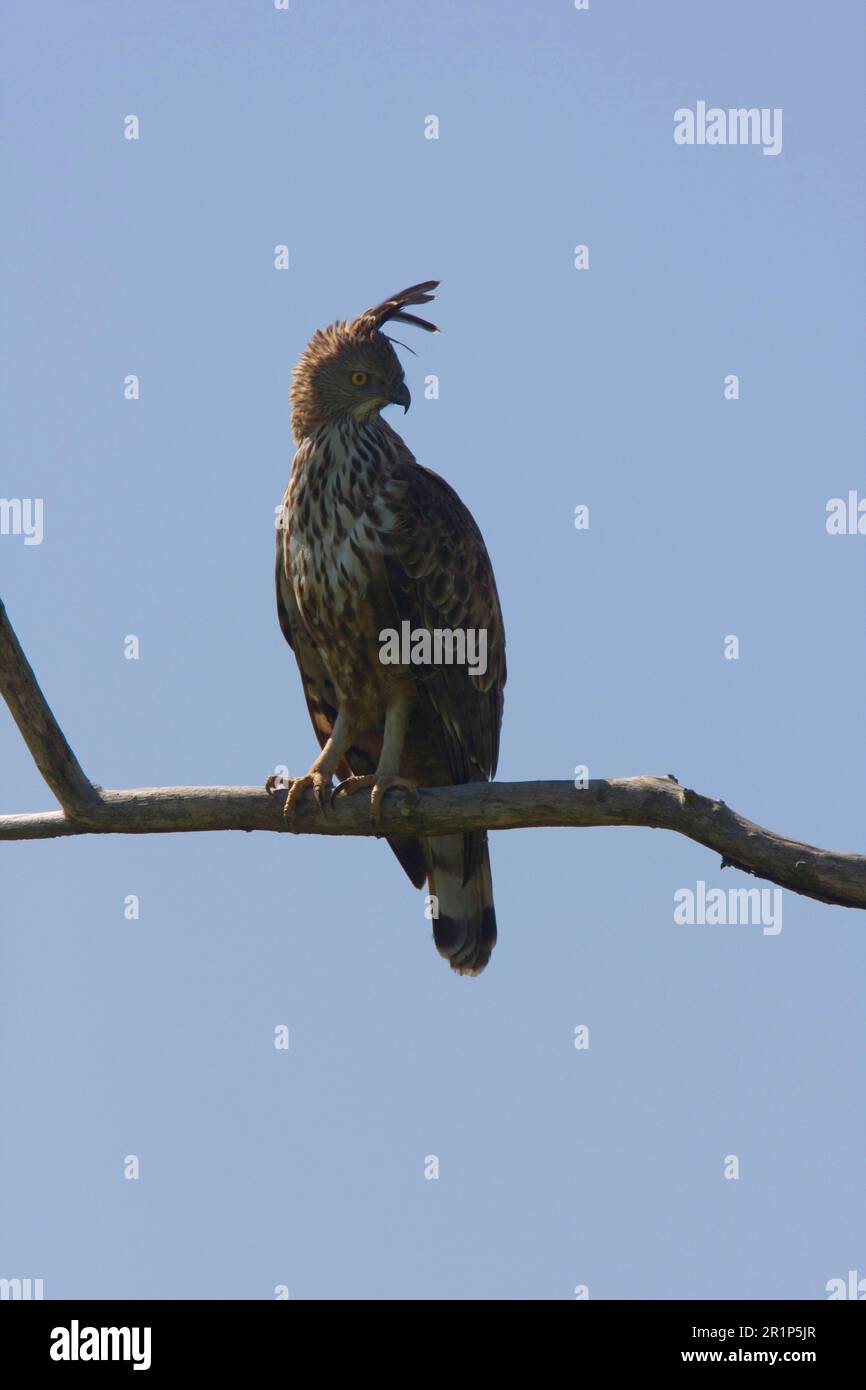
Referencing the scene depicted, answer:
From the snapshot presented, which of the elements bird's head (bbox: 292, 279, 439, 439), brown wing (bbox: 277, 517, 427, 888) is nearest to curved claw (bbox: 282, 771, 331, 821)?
brown wing (bbox: 277, 517, 427, 888)

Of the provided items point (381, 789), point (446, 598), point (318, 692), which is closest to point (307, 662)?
point (318, 692)

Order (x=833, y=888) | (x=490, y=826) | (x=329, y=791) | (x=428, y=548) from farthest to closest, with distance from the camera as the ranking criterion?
(x=428, y=548), (x=329, y=791), (x=490, y=826), (x=833, y=888)

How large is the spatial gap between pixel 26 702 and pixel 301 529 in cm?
194

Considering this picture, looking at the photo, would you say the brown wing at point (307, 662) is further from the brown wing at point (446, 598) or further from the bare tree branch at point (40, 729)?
the bare tree branch at point (40, 729)

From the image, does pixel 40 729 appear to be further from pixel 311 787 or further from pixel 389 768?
pixel 389 768

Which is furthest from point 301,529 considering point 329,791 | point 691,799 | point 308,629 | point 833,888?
point 833,888

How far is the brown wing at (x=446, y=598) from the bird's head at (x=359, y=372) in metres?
0.39

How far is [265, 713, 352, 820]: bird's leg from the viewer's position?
282 inches

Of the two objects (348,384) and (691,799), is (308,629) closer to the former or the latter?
(348,384)

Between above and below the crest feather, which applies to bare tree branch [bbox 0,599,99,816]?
below

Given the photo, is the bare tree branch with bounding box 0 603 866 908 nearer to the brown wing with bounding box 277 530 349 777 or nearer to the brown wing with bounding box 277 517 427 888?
the brown wing with bounding box 277 517 427 888

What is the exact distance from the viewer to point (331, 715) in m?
8.34

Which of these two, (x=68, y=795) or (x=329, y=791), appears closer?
(x=68, y=795)

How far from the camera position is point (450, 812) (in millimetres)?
6723
